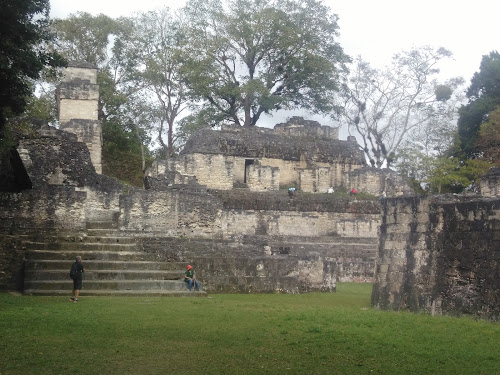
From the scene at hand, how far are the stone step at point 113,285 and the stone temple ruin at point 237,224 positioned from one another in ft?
0.11

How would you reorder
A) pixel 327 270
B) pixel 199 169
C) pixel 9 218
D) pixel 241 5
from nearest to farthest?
pixel 9 218 → pixel 327 270 → pixel 199 169 → pixel 241 5

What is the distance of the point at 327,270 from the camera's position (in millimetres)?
19062

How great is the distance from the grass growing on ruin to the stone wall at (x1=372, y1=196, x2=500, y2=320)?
28.3 inches

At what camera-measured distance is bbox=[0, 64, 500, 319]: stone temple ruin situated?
13398 mm

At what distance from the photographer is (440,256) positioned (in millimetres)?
13383

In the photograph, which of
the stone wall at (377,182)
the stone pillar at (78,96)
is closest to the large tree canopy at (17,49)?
the stone pillar at (78,96)

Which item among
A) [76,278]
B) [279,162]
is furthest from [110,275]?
[279,162]

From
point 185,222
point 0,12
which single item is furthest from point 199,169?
point 0,12

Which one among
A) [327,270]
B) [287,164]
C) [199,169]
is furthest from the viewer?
[287,164]

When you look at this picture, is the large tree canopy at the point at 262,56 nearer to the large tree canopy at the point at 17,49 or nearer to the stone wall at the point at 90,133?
the stone wall at the point at 90,133

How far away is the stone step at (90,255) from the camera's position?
1623 cm

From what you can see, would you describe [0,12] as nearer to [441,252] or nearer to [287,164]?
[441,252]

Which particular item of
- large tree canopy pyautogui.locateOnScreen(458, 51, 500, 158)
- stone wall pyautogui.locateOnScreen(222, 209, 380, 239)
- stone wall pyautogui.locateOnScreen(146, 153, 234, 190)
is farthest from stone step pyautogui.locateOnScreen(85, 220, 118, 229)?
large tree canopy pyautogui.locateOnScreen(458, 51, 500, 158)

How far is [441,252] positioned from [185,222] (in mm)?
9346
